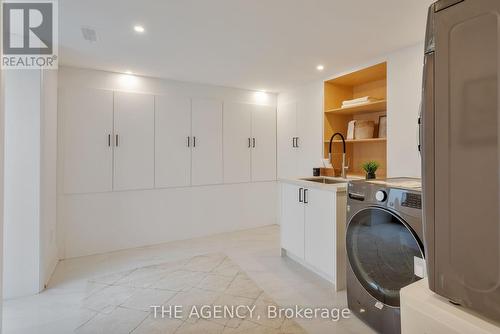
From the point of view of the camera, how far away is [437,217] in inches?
25.3

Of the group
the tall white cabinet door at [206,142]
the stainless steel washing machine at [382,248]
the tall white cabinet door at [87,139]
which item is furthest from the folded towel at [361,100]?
the tall white cabinet door at [87,139]

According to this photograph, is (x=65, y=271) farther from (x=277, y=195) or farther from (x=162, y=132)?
(x=277, y=195)

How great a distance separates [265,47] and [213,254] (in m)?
2.38

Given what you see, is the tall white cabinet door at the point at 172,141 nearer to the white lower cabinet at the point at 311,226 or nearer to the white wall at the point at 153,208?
the white wall at the point at 153,208

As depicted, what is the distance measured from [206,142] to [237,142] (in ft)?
1.68

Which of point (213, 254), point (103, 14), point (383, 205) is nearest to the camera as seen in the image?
point (383, 205)

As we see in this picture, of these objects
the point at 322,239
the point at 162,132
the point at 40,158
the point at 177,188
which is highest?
the point at 162,132

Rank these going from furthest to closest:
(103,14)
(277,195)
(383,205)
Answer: (277,195) < (103,14) < (383,205)

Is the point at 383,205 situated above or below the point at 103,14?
below

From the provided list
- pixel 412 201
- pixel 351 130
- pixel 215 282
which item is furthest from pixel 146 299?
pixel 351 130

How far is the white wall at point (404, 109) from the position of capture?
7.93 feet

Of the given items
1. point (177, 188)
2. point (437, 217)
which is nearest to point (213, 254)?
point (177, 188)

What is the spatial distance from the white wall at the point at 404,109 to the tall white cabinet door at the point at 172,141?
2541 millimetres

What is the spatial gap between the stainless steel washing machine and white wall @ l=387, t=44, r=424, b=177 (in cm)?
86
